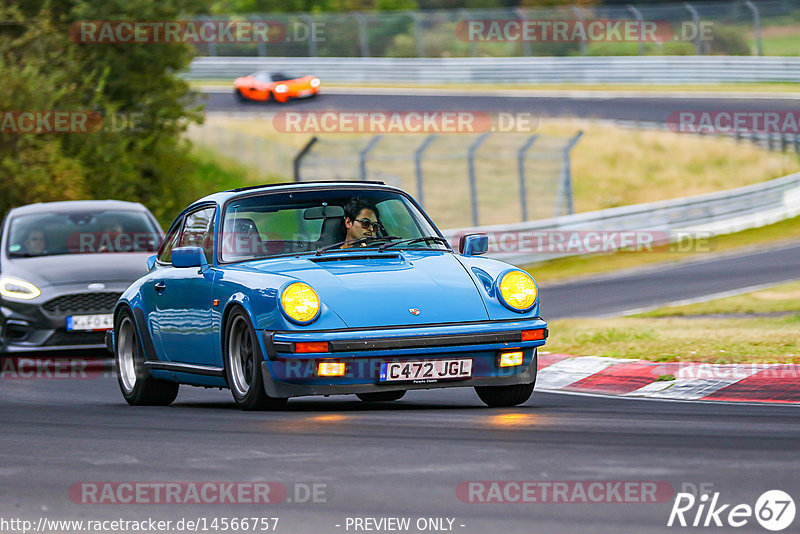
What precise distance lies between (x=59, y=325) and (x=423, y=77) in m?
36.4

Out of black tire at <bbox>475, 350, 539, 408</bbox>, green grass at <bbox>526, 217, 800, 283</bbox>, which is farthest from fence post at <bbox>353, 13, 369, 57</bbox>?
black tire at <bbox>475, 350, 539, 408</bbox>

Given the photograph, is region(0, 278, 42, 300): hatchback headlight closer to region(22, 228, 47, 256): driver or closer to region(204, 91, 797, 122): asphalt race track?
region(22, 228, 47, 256): driver

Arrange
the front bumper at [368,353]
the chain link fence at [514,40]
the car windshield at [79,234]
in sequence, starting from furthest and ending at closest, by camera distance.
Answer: the chain link fence at [514,40], the car windshield at [79,234], the front bumper at [368,353]

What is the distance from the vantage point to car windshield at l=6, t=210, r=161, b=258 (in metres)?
14.8

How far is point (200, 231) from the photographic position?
10.0 metres

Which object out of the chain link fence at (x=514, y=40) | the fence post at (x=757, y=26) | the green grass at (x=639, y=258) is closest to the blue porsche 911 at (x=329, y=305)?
the green grass at (x=639, y=258)

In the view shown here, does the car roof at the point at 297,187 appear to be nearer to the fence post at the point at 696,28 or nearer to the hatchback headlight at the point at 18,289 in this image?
the hatchback headlight at the point at 18,289

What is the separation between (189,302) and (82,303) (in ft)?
14.6

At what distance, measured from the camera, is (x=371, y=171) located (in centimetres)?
3622

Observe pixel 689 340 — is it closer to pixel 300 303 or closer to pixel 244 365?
pixel 244 365

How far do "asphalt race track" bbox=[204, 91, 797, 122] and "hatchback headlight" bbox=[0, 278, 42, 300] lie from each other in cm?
2714

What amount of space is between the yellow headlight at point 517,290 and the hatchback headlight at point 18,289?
21.4ft

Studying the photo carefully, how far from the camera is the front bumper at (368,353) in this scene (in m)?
8.22

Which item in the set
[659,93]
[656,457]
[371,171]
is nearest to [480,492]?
[656,457]
